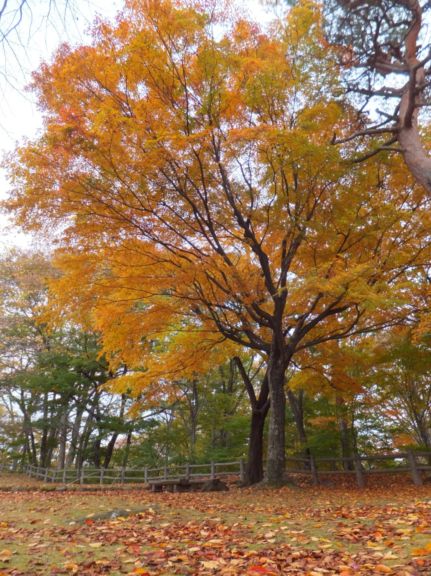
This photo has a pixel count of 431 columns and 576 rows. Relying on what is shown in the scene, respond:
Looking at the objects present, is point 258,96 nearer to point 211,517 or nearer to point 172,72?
point 172,72

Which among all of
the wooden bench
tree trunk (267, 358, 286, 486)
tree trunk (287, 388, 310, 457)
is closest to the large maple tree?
tree trunk (267, 358, 286, 486)

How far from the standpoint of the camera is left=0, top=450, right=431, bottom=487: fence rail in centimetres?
1170

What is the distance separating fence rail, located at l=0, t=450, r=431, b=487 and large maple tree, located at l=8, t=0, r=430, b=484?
3.67 metres

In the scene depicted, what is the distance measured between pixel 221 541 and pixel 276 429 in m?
6.41

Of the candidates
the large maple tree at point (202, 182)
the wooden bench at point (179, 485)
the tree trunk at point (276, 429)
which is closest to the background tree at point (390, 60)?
the large maple tree at point (202, 182)

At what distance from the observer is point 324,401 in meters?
16.7

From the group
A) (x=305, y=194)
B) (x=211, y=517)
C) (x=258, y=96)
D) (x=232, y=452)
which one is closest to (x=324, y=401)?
(x=232, y=452)

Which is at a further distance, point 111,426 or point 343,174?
point 111,426

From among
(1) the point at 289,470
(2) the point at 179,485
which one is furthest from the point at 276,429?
(1) the point at 289,470

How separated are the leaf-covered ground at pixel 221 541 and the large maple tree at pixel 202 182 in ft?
12.1

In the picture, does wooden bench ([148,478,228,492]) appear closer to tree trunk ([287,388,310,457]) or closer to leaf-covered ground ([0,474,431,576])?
tree trunk ([287,388,310,457])

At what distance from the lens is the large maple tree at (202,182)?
7.33 m

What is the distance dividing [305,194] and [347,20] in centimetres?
343

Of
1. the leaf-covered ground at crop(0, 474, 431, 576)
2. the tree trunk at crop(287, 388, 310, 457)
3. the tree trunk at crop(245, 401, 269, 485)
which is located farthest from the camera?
the tree trunk at crop(287, 388, 310, 457)
